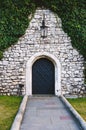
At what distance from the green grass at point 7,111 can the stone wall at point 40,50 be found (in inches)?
40.4

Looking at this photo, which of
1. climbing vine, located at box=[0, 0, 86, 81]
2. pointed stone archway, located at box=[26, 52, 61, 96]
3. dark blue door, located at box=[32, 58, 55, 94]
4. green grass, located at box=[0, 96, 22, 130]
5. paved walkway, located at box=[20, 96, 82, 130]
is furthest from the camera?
dark blue door, located at box=[32, 58, 55, 94]

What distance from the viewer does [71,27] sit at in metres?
16.5

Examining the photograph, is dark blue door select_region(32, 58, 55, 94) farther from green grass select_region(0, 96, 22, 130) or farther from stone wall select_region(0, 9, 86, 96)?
green grass select_region(0, 96, 22, 130)

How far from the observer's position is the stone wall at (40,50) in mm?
16328

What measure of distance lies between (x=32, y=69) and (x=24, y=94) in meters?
1.38

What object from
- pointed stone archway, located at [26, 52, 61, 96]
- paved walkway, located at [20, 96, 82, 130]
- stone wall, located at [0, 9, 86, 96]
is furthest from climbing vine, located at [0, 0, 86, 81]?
paved walkway, located at [20, 96, 82, 130]

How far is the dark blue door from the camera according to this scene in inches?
669

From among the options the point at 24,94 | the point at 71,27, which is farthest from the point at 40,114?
the point at 71,27

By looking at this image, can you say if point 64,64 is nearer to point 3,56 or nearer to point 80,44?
point 80,44

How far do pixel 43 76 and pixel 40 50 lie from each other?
1.38 m

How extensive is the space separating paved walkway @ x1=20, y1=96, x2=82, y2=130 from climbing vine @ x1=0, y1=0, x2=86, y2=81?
15.1 feet

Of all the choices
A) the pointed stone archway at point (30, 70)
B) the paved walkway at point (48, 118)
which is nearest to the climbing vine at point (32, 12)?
the pointed stone archway at point (30, 70)

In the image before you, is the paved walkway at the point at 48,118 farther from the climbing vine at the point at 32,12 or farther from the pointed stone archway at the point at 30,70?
the climbing vine at the point at 32,12

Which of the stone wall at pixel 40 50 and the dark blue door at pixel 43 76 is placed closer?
the stone wall at pixel 40 50
